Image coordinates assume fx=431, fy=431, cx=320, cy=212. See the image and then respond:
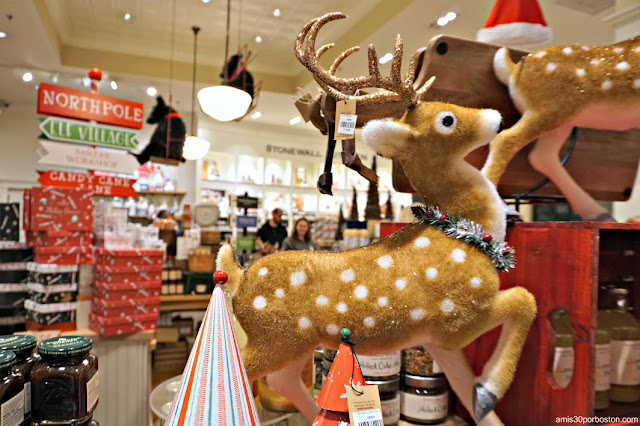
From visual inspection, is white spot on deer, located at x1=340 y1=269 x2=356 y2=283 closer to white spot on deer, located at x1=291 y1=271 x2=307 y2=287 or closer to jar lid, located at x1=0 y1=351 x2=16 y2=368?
white spot on deer, located at x1=291 y1=271 x2=307 y2=287

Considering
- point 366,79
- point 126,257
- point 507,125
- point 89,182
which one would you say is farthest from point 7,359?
point 89,182

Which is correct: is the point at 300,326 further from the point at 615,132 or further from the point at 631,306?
the point at 615,132

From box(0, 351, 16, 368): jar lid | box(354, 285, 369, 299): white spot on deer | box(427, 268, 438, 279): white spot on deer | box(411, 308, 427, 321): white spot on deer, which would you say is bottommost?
box(0, 351, 16, 368): jar lid

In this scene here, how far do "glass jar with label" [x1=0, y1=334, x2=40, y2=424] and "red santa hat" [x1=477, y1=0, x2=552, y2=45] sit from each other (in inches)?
52.4

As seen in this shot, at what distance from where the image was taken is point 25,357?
82cm

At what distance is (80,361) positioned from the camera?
0.83 metres

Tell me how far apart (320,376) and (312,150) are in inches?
256

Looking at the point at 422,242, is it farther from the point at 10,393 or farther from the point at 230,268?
the point at 10,393

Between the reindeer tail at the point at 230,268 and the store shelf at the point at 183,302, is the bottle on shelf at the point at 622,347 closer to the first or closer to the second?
the reindeer tail at the point at 230,268

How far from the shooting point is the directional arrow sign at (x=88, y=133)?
2.37 m

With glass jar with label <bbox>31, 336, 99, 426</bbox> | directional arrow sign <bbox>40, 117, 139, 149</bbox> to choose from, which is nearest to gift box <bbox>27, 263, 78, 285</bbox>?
directional arrow sign <bbox>40, 117, 139, 149</bbox>

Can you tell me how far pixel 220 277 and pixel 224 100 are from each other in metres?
2.73

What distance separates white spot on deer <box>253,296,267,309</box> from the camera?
32.2 inches

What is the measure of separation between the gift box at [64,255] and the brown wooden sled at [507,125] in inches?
74.7
